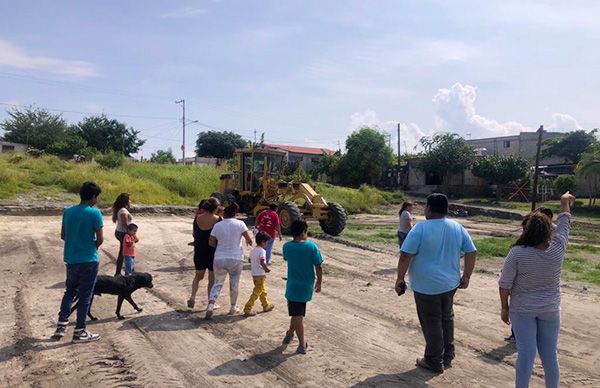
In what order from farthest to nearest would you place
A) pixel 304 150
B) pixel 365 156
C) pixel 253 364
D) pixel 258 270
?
1. pixel 304 150
2. pixel 365 156
3. pixel 258 270
4. pixel 253 364

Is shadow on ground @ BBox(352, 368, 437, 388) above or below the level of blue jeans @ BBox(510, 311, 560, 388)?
below

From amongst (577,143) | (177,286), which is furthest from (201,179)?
(577,143)

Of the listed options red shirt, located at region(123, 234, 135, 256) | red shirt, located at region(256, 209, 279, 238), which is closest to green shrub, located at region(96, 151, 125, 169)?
red shirt, located at region(256, 209, 279, 238)

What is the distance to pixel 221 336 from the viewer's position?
674 centimetres

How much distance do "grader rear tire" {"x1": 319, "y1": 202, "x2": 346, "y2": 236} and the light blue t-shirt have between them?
12.8 metres

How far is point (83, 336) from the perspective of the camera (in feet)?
20.9

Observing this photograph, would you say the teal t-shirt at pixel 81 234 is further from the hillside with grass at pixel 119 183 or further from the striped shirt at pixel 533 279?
the hillside with grass at pixel 119 183

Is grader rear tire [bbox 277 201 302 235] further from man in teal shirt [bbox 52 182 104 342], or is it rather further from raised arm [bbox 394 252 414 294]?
raised arm [bbox 394 252 414 294]

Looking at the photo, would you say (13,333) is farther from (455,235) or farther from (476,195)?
(476,195)

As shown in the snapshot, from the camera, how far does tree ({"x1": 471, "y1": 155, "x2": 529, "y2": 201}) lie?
41500 mm

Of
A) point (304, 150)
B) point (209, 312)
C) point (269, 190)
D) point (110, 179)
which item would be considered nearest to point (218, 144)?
point (304, 150)

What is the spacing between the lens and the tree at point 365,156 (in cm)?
4875

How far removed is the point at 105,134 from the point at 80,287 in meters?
53.9

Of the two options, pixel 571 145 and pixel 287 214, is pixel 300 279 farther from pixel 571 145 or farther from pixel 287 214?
pixel 571 145
